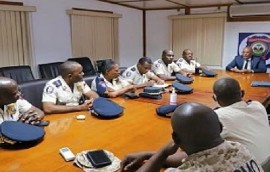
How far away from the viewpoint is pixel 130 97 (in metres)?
3.09

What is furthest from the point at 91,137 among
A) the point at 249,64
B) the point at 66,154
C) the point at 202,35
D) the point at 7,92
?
the point at 202,35

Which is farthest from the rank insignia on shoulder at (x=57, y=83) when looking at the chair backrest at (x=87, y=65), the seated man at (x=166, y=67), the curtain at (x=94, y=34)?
the curtain at (x=94, y=34)

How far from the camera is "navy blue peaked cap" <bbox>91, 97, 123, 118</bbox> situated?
230cm

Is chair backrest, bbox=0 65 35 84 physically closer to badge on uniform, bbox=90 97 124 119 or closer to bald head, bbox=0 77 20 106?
badge on uniform, bbox=90 97 124 119

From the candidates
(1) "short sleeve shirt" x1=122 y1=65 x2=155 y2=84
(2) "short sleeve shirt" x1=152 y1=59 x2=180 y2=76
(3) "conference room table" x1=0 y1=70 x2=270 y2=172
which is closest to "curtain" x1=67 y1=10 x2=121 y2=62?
(2) "short sleeve shirt" x1=152 y1=59 x2=180 y2=76

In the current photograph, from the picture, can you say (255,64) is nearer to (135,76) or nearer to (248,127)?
(135,76)

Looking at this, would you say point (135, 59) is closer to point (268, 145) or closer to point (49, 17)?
point (49, 17)

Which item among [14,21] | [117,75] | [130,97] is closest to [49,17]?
[14,21]

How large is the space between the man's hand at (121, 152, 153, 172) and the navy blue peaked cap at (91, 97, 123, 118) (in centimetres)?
88

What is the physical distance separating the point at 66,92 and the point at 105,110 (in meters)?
0.63

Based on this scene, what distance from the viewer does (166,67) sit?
15.9 feet

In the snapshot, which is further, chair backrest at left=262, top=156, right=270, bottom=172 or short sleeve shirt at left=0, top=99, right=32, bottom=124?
short sleeve shirt at left=0, top=99, right=32, bottom=124

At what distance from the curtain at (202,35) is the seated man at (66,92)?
4.32 metres

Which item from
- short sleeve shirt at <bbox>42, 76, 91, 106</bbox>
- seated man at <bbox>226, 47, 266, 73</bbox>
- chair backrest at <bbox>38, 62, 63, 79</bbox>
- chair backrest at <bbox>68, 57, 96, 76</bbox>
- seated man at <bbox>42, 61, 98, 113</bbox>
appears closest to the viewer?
seated man at <bbox>42, 61, 98, 113</bbox>
